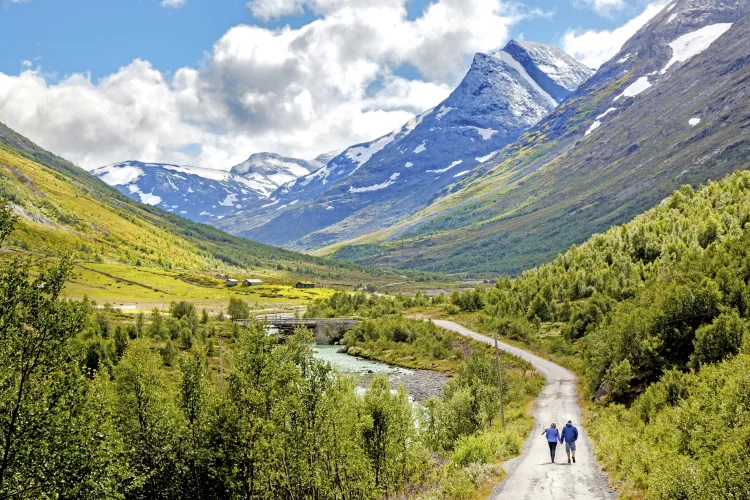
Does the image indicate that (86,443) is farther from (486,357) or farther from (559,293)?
(559,293)

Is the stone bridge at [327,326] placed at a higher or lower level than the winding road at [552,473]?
higher

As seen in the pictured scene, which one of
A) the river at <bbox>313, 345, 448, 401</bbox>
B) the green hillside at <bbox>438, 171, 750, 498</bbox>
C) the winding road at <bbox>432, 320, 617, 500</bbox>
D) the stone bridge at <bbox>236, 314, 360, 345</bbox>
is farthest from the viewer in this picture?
the stone bridge at <bbox>236, 314, 360, 345</bbox>

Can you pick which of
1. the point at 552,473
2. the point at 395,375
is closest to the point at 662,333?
the point at 552,473

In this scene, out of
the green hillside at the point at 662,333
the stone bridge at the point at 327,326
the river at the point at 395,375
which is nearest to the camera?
the green hillside at the point at 662,333

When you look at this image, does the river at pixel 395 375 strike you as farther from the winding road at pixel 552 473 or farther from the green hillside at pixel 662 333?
the winding road at pixel 552 473

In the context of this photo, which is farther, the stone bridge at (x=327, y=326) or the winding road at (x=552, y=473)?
the stone bridge at (x=327, y=326)

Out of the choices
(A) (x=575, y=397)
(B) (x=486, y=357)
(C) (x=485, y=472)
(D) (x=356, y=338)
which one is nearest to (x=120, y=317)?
(D) (x=356, y=338)

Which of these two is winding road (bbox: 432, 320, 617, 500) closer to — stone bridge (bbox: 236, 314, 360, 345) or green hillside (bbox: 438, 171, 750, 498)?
green hillside (bbox: 438, 171, 750, 498)

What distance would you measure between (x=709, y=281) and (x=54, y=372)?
57.0m

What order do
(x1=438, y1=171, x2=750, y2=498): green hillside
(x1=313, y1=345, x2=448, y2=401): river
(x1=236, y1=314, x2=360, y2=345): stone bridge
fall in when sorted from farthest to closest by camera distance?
(x1=236, y1=314, x2=360, y2=345): stone bridge
(x1=313, y1=345, x2=448, y2=401): river
(x1=438, y1=171, x2=750, y2=498): green hillside

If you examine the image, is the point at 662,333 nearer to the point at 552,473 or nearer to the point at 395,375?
the point at 552,473

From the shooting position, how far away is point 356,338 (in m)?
148

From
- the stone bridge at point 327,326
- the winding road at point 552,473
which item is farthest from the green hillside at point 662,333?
the stone bridge at point 327,326

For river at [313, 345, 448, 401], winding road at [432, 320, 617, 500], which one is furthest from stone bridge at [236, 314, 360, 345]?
winding road at [432, 320, 617, 500]
